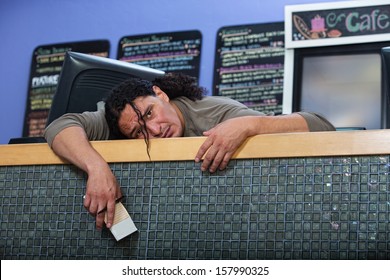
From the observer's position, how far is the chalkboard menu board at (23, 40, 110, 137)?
4160 millimetres

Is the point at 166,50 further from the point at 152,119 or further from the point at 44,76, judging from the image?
the point at 152,119

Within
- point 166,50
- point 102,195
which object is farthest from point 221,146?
point 166,50

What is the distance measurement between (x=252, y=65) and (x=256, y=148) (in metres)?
2.48

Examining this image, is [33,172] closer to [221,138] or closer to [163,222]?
[163,222]

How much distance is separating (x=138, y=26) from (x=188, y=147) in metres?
2.81

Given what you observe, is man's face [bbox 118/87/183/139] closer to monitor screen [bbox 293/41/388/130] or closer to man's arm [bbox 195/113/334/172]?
man's arm [bbox 195/113/334/172]

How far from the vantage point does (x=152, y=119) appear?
5.60 feet

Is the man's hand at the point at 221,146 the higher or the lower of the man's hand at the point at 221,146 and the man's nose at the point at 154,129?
the lower

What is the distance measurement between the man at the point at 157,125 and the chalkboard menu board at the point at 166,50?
75.0 inches

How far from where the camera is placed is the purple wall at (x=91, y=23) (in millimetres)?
3883

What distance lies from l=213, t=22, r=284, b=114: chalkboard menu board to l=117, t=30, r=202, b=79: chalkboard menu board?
147 millimetres

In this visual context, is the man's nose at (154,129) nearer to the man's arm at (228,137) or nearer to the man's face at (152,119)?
the man's face at (152,119)

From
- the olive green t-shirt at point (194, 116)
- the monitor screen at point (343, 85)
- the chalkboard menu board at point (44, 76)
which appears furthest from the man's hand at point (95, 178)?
the chalkboard menu board at point (44, 76)

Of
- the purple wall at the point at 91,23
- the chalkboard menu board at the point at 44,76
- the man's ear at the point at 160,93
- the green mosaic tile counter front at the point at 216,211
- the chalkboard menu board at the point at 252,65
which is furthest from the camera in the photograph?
the chalkboard menu board at the point at 44,76
